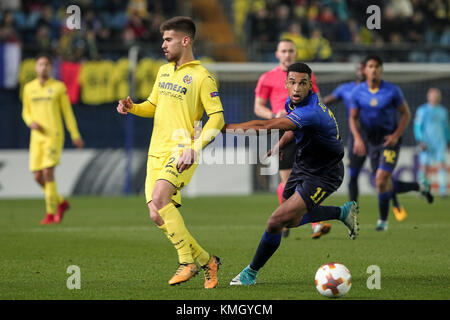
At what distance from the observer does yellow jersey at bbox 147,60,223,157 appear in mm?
6375

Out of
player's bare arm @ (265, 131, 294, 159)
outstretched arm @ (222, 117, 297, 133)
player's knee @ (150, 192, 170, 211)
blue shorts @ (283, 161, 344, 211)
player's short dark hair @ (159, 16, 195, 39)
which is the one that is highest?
player's short dark hair @ (159, 16, 195, 39)

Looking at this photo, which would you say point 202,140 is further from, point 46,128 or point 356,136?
point 46,128

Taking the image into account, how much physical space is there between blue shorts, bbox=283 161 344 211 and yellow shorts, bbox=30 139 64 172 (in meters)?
5.84

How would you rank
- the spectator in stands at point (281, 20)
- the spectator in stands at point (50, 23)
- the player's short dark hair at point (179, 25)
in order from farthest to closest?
1. the spectator in stands at point (281, 20)
2. the spectator in stands at point (50, 23)
3. the player's short dark hair at point (179, 25)

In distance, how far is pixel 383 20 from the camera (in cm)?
2181

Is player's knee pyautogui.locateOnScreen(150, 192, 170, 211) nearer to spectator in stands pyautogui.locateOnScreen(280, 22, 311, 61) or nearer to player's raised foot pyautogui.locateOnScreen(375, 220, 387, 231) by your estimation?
player's raised foot pyautogui.locateOnScreen(375, 220, 387, 231)

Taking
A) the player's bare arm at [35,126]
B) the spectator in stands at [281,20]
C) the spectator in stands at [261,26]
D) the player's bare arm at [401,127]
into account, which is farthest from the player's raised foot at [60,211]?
the spectator in stands at [281,20]

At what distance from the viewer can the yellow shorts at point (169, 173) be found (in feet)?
20.4

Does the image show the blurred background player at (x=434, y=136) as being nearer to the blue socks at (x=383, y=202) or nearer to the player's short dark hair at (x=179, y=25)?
the blue socks at (x=383, y=202)

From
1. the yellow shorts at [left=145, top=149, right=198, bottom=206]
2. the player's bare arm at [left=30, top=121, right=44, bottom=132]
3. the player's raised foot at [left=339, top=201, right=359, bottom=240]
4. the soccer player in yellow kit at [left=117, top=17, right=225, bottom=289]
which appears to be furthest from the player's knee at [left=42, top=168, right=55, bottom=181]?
the player's raised foot at [left=339, top=201, right=359, bottom=240]

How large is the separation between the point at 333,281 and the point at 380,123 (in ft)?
17.5

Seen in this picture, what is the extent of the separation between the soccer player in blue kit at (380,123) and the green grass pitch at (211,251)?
2.24 ft

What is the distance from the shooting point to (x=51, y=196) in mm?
11766

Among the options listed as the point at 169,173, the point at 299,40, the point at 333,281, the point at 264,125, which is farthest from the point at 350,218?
the point at 299,40
